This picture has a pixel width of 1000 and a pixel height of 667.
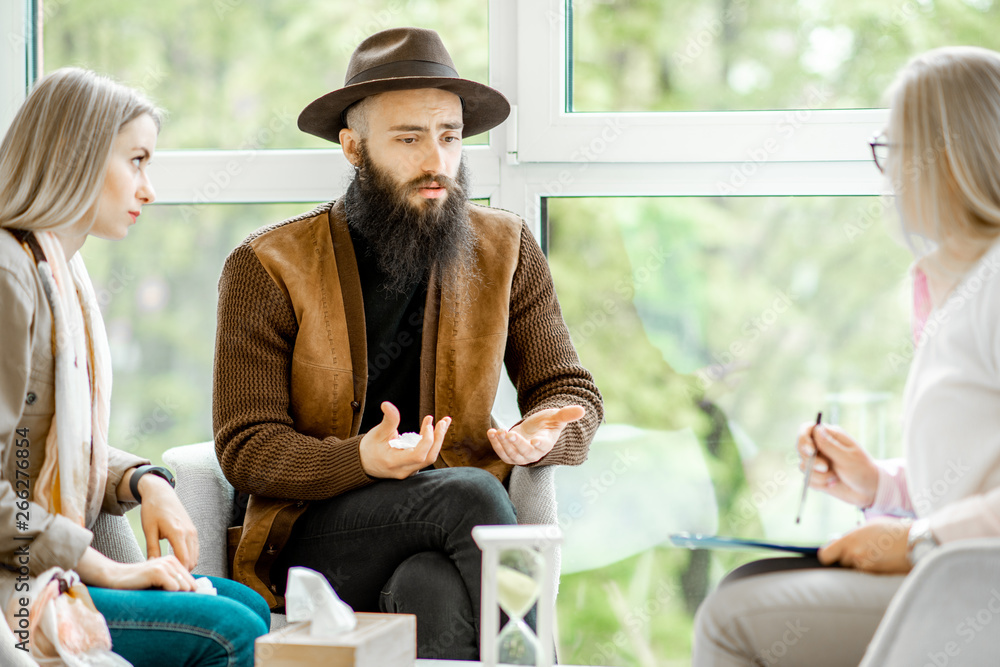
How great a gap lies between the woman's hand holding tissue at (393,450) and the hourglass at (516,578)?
601 mm

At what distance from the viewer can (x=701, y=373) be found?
2.77 m

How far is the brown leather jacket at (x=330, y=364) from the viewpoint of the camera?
6.81 ft

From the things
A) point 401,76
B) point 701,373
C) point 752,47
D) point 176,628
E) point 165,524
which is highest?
→ point 752,47

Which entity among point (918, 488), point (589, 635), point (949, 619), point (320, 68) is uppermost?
point (320, 68)

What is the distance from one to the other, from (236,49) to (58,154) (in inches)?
51.3

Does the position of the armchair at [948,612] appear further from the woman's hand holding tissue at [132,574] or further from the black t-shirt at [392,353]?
the black t-shirt at [392,353]

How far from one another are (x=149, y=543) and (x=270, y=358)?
56cm

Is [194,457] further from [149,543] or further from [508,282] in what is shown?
[508,282]

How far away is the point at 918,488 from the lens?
1.40 meters

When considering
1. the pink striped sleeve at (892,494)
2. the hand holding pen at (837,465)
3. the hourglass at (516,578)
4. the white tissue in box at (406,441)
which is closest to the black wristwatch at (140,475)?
the white tissue in box at (406,441)

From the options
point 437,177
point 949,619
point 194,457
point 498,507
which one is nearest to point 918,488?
point 949,619

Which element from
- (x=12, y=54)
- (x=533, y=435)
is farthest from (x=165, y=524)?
(x=12, y=54)

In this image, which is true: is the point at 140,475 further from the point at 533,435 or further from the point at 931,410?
the point at 931,410

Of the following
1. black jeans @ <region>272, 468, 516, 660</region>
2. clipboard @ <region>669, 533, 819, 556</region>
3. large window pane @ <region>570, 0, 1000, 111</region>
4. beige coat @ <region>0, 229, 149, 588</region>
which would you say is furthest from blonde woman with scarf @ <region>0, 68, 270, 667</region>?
large window pane @ <region>570, 0, 1000, 111</region>
